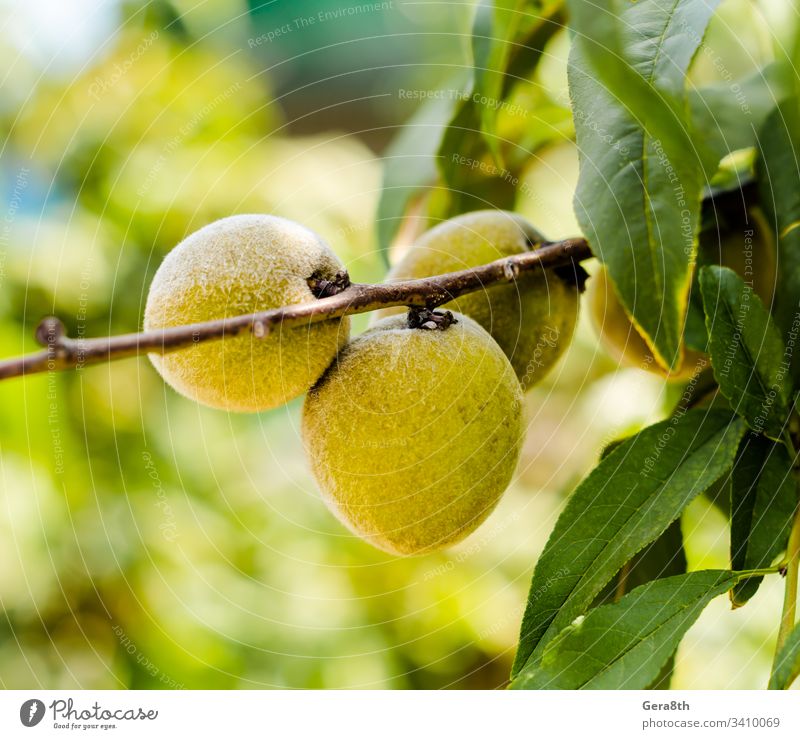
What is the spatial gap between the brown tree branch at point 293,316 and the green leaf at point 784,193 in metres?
0.17

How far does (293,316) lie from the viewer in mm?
412

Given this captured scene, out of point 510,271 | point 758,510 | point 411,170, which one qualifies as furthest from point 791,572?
point 411,170

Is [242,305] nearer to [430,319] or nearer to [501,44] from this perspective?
[430,319]

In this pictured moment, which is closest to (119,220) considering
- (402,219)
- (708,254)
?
(402,219)

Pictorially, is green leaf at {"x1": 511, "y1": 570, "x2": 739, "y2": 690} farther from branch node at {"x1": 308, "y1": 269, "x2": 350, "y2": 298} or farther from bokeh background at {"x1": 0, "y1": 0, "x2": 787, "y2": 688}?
bokeh background at {"x1": 0, "y1": 0, "x2": 787, "y2": 688}

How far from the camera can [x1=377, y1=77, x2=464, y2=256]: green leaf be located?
0.77 m

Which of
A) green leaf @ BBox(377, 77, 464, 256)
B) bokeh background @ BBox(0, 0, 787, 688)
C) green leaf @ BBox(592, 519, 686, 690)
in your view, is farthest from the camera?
bokeh background @ BBox(0, 0, 787, 688)

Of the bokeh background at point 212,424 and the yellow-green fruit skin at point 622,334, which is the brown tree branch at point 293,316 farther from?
the bokeh background at point 212,424

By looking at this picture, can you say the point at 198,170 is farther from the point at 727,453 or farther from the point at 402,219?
the point at 727,453

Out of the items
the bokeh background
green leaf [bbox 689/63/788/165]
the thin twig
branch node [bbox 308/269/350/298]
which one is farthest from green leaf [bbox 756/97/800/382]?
branch node [bbox 308/269/350/298]

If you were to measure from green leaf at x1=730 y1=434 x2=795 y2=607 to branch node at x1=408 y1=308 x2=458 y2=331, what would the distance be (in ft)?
0.74
